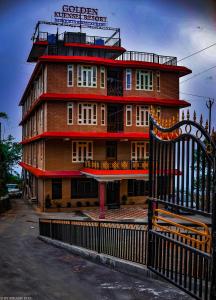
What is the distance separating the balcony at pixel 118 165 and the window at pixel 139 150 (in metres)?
1.97

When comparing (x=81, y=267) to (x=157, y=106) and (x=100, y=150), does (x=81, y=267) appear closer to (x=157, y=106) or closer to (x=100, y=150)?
(x=100, y=150)

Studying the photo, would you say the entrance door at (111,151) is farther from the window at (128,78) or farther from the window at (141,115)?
the window at (128,78)

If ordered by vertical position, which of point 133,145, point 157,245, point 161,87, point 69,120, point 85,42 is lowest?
point 157,245

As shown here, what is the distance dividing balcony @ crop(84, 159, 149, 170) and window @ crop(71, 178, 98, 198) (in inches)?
53.2

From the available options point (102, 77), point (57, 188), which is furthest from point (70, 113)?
point (57, 188)

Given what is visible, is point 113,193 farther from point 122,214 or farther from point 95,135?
point 95,135

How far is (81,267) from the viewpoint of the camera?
8594mm

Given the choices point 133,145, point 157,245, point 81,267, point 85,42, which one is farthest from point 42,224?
point 85,42

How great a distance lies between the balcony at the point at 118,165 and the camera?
2484 cm

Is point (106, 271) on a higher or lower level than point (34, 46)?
lower

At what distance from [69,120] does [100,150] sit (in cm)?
361

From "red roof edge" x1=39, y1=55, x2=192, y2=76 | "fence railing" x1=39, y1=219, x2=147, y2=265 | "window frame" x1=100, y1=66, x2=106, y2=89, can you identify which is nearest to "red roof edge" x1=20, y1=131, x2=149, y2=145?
"window frame" x1=100, y1=66, x2=106, y2=89

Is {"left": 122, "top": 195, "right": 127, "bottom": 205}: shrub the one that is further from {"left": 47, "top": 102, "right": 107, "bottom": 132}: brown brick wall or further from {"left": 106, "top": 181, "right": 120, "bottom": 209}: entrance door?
{"left": 47, "top": 102, "right": 107, "bottom": 132}: brown brick wall

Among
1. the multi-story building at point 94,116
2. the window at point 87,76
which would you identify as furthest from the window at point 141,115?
the window at point 87,76
